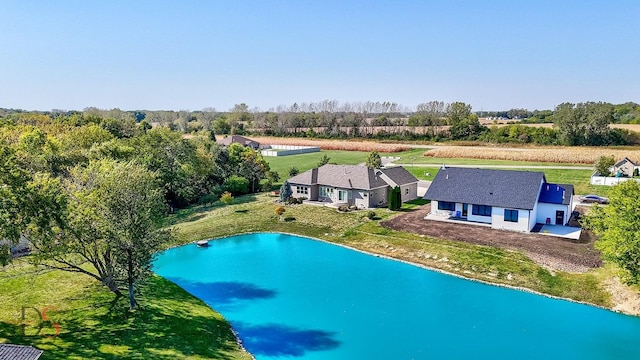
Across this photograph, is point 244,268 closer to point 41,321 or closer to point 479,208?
point 41,321

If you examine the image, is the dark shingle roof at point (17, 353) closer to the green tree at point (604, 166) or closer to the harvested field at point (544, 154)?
the green tree at point (604, 166)

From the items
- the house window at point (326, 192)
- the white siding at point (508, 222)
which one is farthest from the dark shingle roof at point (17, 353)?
the house window at point (326, 192)

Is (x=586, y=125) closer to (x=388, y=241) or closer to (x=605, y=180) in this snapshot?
(x=605, y=180)

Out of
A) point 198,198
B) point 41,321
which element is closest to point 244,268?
point 41,321

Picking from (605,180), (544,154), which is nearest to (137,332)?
(605,180)

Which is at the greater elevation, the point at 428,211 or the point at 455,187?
the point at 455,187
